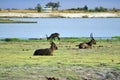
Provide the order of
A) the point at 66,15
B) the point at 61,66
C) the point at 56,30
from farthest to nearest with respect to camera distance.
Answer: the point at 66,15 → the point at 56,30 → the point at 61,66

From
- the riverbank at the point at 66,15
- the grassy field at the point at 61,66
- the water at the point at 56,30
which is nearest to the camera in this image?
the grassy field at the point at 61,66

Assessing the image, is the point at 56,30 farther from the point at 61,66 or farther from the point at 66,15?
the point at 66,15

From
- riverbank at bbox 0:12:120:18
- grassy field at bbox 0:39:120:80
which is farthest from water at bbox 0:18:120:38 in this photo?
riverbank at bbox 0:12:120:18

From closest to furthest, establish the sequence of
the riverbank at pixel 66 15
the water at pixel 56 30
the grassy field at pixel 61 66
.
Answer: the grassy field at pixel 61 66 < the water at pixel 56 30 < the riverbank at pixel 66 15

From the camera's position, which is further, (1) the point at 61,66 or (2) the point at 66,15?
(2) the point at 66,15

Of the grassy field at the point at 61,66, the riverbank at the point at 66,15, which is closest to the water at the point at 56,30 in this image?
the grassy field at the point at 61,66

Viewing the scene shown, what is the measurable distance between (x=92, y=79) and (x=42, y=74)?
1791 mm

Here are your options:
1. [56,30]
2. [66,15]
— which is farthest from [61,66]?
[66,15]

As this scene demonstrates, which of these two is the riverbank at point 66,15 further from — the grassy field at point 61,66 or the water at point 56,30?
the grassy field at point 61,66

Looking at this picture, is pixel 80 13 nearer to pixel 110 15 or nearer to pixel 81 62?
pixel 110 15

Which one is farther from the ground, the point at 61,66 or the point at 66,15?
the point at 61,66

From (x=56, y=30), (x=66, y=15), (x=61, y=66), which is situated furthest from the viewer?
(x=66, y=15)

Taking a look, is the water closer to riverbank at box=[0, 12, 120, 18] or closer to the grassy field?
the grassy field

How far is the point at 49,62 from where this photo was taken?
2277cm
